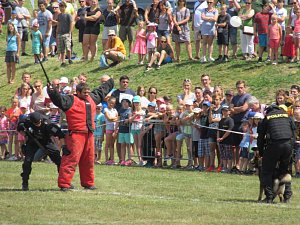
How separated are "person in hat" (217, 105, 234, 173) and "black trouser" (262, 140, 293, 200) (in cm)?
448

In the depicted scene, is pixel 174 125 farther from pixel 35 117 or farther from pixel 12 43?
pixel 12 43

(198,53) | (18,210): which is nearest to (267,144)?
(18,210)

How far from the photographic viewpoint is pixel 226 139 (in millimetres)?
21203

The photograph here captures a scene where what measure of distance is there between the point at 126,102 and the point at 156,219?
945cm

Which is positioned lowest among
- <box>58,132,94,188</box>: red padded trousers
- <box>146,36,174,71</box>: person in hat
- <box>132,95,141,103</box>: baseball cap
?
<box>58,132,94,188</box>: red padded trousers

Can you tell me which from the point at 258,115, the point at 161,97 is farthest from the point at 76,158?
the point at 161,97

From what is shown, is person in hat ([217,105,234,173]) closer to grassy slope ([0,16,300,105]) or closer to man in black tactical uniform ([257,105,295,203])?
man in black tactical uniform ([257,105,295,203])

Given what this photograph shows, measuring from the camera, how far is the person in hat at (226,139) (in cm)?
2114

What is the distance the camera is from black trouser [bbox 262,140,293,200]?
54.0 feet

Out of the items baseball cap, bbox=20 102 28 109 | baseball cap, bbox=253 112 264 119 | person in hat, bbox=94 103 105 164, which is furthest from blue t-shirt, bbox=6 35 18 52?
baseball cap, bbox=253 112 264 119

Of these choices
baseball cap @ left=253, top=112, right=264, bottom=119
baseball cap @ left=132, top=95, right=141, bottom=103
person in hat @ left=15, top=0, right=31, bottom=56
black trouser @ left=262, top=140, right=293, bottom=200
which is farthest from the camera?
person in hat @ left=15, top=0, right=31, bottom=56

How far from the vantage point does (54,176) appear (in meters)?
20.1

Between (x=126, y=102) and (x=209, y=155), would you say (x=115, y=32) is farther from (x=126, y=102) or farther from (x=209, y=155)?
(x=209, y=155)

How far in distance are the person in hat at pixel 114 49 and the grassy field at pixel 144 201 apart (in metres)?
8.77
